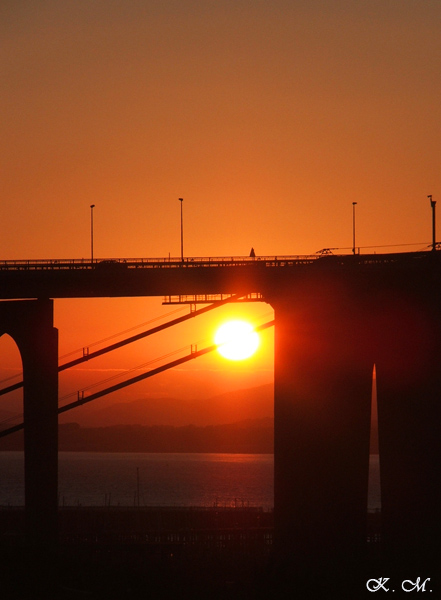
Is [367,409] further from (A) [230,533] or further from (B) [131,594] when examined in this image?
(A) [230,533]

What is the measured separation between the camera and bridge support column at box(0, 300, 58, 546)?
226 ft

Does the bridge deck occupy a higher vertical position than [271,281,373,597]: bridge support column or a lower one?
higher

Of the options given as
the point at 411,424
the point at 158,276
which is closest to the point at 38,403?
the point at 158,276

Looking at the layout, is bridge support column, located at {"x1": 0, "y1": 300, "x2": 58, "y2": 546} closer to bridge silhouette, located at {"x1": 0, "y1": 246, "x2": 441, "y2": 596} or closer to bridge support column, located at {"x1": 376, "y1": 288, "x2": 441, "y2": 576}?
bridge silhouette, located at {"x1": 0, "y1": 246, "x2": 441, "y2": 596}

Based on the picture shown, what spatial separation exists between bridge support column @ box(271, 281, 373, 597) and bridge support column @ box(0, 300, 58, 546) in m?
16.3

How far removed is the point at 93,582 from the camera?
61.3 metres

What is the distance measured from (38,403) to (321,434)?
20071 mm

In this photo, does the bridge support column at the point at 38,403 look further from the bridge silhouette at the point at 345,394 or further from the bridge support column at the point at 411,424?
the bridge support column at the point at 411,424

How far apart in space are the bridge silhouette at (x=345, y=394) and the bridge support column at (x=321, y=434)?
0.06 metres

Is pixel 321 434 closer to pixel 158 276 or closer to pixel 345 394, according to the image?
pixel 345 394

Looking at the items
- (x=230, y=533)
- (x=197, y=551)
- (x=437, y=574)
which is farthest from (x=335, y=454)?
(x=230, y=533)

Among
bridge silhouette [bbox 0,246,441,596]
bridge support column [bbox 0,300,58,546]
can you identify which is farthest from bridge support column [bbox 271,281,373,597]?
bridge support column [bbox 0,300,58,546]

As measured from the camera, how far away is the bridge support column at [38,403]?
6900cm

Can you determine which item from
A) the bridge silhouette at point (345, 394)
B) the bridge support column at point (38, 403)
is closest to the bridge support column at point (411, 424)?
the bridge silhouette at point (345, 394)
